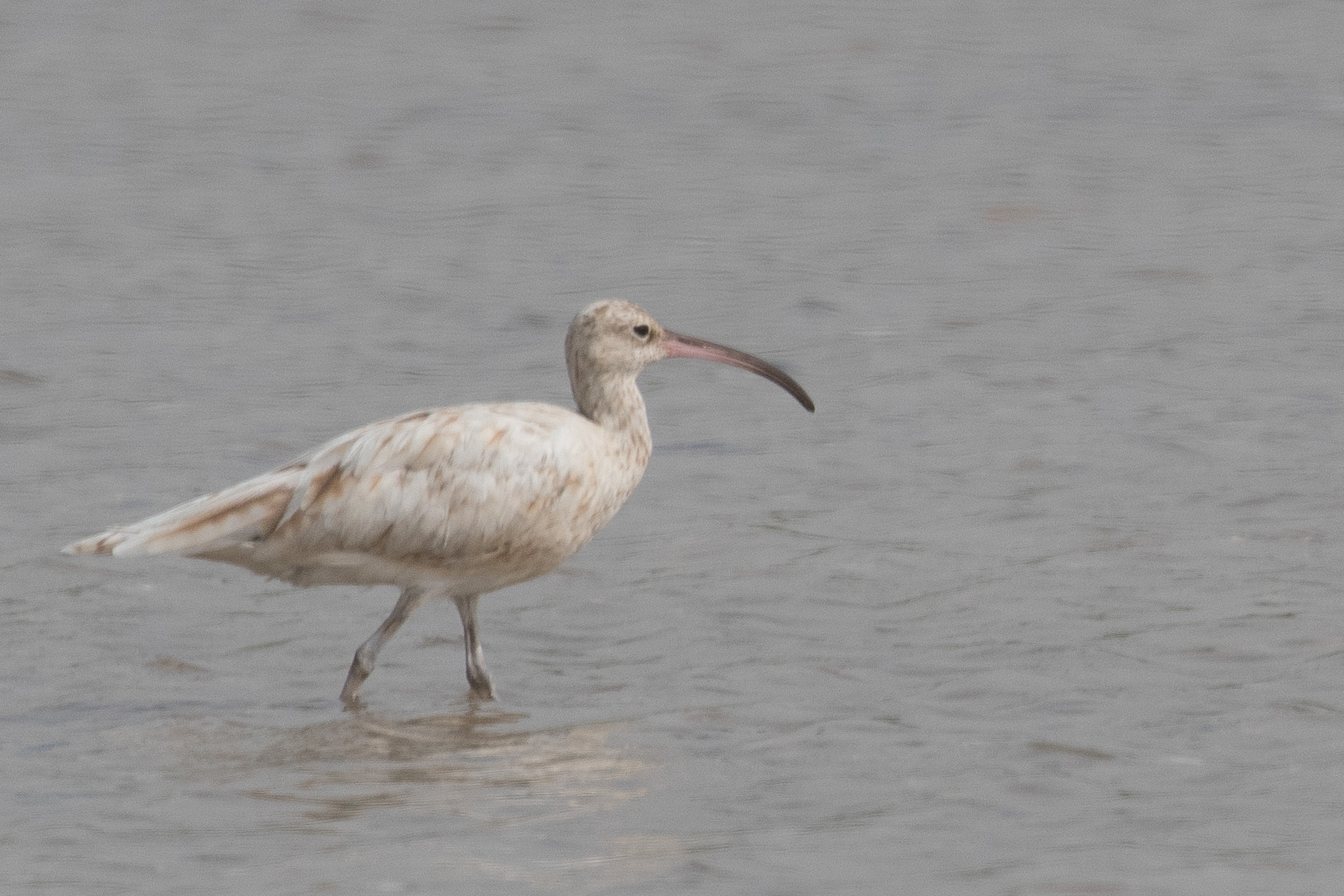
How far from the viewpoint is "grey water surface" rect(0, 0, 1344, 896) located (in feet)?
24.0

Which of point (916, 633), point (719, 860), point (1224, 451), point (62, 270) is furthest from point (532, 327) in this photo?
point (719, 860)

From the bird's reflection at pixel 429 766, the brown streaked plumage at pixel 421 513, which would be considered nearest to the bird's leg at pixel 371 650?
the brown streaked plumage at pixel 421 513

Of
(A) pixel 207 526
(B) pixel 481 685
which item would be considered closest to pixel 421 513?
(B) pixel 481 685

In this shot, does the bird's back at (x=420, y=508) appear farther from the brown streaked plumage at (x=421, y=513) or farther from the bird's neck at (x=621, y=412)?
the bird's neck at (x=621, y=412)

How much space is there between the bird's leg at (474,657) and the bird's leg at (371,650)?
0.57ft

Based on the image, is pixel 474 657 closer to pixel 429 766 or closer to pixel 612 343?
pixel 429 766

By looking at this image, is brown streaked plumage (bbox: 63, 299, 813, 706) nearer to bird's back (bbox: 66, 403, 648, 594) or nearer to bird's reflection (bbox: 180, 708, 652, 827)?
bird's back (bbox: 66, 403, 648, 594)

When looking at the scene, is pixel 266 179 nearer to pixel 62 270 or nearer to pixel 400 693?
pixel 62 270

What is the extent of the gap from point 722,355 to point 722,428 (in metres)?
2.75

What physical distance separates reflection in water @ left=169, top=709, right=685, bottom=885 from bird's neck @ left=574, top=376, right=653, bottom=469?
3.86 ft

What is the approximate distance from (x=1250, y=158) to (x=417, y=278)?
610 cm

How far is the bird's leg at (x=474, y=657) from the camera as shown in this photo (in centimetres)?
884

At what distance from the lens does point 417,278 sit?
50.0ft

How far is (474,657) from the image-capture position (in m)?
8.94
